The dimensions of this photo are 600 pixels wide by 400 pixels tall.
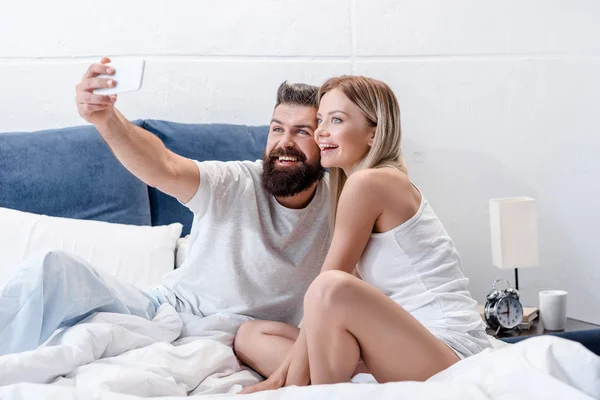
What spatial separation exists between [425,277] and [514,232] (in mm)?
1268

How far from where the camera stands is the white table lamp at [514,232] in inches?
123

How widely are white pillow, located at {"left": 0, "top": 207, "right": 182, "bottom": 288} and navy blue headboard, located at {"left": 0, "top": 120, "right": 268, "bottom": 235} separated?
0.12 meters

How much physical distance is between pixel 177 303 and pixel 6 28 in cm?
150

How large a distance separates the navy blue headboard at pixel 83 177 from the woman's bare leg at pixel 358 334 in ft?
4.51

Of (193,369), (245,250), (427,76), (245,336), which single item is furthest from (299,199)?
(427,76)

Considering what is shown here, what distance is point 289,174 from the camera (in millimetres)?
2363

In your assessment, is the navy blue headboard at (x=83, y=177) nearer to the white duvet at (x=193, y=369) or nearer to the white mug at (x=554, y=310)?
the white duvet at (x=193, y=369)

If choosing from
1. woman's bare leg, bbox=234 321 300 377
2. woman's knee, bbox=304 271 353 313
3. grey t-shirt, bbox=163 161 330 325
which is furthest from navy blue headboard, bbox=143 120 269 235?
woman's knee, bbox=304 271 353 313

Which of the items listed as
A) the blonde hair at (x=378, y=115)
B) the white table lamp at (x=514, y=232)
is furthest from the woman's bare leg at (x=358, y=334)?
the white table lamp at (x=514, y=232)

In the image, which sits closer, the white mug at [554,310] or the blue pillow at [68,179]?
the blue pillow at [68,179]

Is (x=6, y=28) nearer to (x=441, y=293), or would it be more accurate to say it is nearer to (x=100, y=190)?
(x=100, y=190)

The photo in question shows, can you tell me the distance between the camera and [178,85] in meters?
3.35

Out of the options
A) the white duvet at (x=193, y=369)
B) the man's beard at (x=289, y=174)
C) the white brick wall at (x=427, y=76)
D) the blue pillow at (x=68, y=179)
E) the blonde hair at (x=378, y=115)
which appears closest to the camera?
the white duvet at (x=193, y=369)

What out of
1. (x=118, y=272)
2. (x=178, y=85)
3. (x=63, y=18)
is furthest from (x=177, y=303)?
(x=63, y=18)
